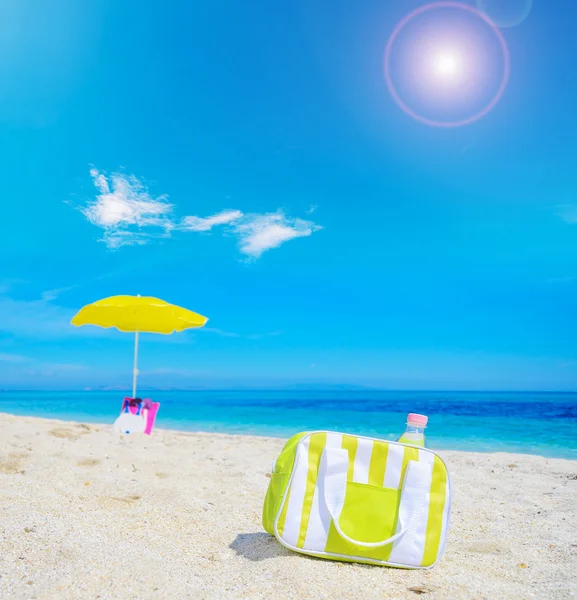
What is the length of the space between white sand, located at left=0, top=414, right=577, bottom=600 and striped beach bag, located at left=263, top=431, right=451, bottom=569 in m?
0.11

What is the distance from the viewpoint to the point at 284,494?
8.76 ft

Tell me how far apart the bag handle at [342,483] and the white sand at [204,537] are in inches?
11.9

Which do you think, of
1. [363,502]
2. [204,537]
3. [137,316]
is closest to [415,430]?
[363,502]

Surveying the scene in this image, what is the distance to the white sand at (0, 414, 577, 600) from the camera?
7.82ft

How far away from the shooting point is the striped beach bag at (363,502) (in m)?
2.65

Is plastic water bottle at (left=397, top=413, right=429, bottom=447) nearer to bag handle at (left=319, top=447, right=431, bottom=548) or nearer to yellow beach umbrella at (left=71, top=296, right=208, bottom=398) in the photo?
bag handle at (left=319, top=447, right=431, bottom=548)

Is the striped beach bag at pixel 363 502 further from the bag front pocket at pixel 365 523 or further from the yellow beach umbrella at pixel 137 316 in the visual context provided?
the yellow beach umbrella at pixel 137 316

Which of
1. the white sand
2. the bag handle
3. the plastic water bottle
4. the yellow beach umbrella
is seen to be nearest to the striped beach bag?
the bag handle

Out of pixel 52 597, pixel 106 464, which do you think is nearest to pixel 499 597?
pixel 52 597

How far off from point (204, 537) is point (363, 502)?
4.08 ft

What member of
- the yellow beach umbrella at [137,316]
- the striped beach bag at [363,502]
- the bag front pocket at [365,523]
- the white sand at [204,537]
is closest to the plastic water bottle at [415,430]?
the striped beach bag at [363,502]

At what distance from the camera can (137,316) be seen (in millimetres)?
10047

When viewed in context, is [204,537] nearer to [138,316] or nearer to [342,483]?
[342,483]

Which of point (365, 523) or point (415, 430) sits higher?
point (415, 430)
